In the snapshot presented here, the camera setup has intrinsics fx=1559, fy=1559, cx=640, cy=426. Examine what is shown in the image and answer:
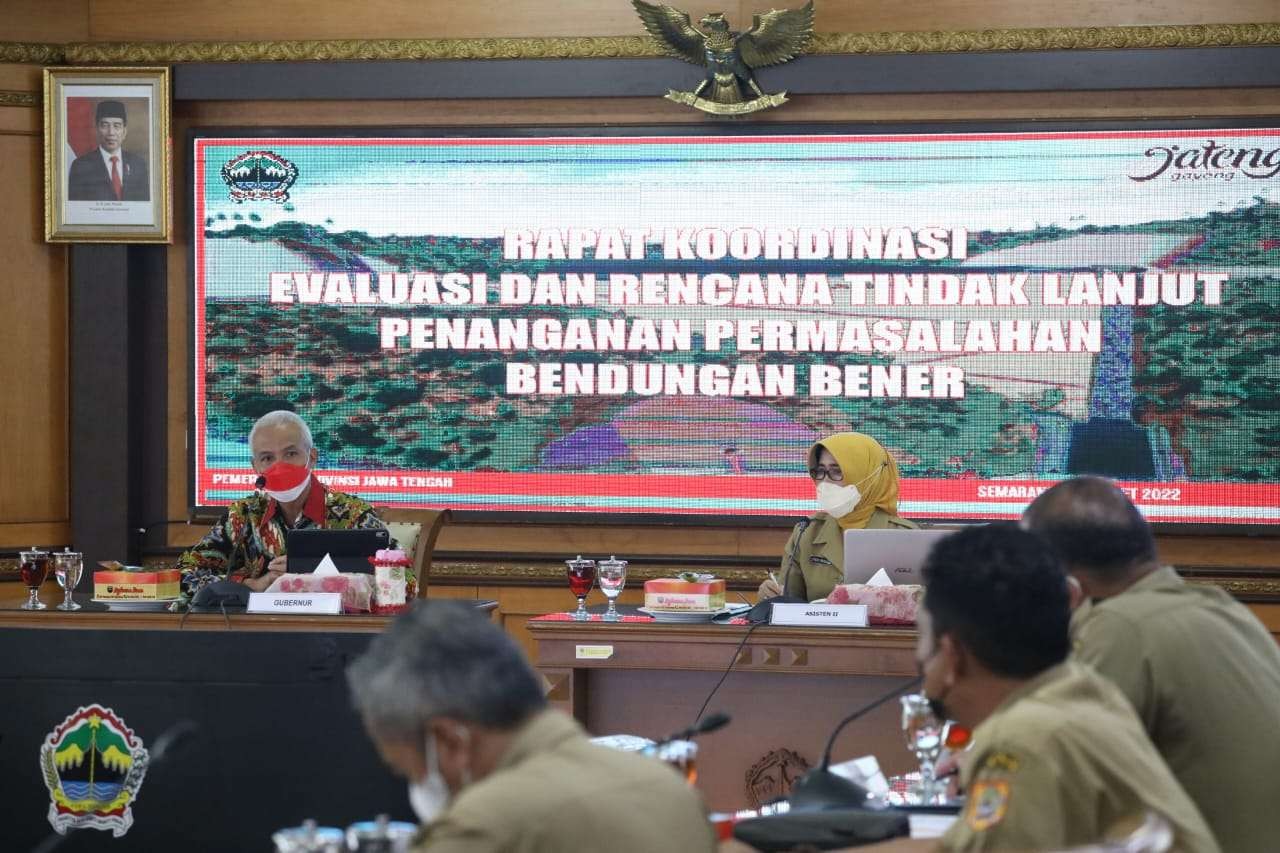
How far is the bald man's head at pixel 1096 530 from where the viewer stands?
7.68 feet

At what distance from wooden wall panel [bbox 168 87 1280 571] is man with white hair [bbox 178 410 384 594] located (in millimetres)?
1433

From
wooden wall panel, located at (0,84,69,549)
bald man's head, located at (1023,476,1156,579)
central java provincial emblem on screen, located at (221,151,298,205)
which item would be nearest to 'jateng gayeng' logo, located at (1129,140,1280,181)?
central java provincial emblem on screen, located at (221,151,298,205)

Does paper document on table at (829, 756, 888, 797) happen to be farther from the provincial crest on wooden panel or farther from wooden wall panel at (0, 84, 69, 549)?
wooden wall panel at (0, 84, 69, 549)

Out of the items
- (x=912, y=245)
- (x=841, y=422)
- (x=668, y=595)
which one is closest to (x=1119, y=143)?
(x=912, y=245)

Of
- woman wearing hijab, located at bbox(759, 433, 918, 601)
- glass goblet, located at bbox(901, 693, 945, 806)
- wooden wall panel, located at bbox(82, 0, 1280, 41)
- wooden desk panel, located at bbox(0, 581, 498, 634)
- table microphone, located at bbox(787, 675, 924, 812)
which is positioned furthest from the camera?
wooden wall panel, located at bbox(82, 0, 1280, 41)

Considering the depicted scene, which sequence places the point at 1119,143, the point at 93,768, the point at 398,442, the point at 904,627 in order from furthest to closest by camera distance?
the point at 398,442 < the point at 1119,143 < the point at 904,627 < the point at 93,768

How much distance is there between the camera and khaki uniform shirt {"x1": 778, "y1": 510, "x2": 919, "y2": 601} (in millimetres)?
4746

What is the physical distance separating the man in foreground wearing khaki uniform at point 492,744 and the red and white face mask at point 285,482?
3.25 meters

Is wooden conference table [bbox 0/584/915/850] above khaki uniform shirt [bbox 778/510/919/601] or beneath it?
beneath

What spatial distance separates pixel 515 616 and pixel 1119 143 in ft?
9.63

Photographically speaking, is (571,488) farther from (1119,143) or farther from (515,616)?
(1119,143)

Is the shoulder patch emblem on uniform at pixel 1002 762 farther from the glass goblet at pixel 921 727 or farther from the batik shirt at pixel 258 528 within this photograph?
the batik shirt at pixel 258 528

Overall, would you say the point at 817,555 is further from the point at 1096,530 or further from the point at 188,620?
the point at 1096,530

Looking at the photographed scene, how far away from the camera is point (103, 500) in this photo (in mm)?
6273
